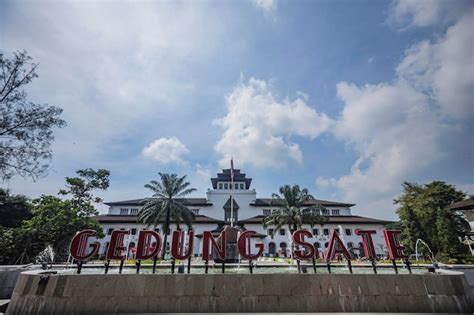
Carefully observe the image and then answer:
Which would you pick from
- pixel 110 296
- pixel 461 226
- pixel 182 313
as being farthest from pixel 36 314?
pixel 461 226

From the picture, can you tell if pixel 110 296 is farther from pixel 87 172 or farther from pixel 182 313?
pixel 87 172

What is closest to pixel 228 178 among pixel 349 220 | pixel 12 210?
pixel 349 220

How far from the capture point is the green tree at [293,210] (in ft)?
103

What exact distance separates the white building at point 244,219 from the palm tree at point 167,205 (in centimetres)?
482

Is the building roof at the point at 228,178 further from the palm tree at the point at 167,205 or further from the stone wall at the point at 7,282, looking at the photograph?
the stone wall at the point at 7,282

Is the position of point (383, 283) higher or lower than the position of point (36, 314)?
higher

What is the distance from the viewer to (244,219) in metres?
47.1

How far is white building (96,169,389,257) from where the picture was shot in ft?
132

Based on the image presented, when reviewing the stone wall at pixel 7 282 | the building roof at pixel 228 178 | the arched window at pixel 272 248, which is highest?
the building roof at pixel 228 178

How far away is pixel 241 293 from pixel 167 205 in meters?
25.2

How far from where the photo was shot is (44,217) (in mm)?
26953

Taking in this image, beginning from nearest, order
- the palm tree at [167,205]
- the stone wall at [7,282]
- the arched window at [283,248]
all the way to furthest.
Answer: the stone wall at [7,282] < the palm tree at [167,205] < the arched window at [283,248]

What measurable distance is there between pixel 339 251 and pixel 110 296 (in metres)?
10.7

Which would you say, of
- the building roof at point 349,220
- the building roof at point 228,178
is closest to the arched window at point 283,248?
the building roof at point 349,220
